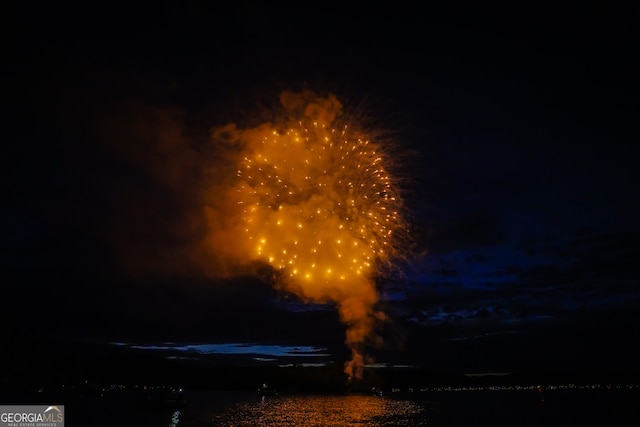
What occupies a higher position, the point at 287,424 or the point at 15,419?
the point at 15,419

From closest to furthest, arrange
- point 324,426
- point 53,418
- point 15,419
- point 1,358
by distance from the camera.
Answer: point 15,419, point 53,418, point 324,426, point 1,358

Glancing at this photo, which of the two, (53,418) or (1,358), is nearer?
(53,418)

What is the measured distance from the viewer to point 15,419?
31.2 meters

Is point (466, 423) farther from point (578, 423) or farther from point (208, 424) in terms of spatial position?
point (208, 424)

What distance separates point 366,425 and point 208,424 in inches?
1234

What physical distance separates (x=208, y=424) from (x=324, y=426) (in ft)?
81.6

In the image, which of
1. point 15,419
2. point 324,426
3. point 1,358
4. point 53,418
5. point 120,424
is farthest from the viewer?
point 1,358

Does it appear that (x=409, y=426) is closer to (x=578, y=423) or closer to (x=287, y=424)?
(x=287, y=424)

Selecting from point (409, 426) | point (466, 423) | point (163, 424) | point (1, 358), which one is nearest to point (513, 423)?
point (466, 423)

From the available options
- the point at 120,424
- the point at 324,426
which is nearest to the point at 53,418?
the point at 324,426

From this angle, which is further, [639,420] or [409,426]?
[639,420]

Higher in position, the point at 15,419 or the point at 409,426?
the point at 15,419

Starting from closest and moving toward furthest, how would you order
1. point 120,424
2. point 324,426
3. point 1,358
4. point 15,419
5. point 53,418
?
1. point 15,419
2. point 53,418
3. point 324,426
4. point 120,424
5. point 1,358

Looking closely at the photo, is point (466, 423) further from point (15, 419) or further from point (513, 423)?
point (15, 419)
